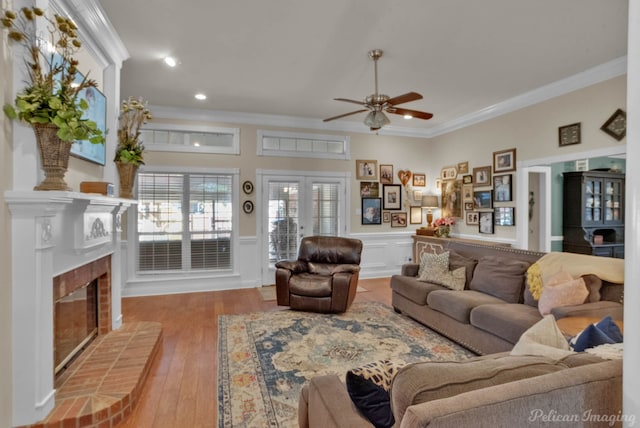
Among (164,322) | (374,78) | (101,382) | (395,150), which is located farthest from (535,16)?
(164,322)

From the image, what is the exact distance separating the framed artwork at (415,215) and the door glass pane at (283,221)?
7.90 ft

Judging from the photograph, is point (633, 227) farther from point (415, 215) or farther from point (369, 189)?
point (415, 215)

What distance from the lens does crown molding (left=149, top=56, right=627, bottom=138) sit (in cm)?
389

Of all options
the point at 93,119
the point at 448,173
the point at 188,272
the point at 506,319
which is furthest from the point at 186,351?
the point at 448,173

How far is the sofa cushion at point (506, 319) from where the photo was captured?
8.50 feet

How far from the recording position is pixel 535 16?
9.44 ft

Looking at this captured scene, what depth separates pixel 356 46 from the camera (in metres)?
3.37

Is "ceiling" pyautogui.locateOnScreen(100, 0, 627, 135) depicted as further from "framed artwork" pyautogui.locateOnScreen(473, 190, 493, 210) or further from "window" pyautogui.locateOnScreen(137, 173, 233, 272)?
"framed artwork" pyautogui.locateOnScreen(473, 190, 493, 210)

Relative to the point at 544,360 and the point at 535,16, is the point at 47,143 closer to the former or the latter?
the point at 544,360

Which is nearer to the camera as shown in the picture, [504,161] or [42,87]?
[42,87]

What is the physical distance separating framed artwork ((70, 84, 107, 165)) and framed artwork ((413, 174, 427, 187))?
5437 millimetres

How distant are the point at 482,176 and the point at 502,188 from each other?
47cm

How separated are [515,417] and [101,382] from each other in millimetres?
2571

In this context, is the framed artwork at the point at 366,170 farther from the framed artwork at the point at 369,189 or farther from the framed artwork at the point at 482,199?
the framed artwork at the point at 482,199
